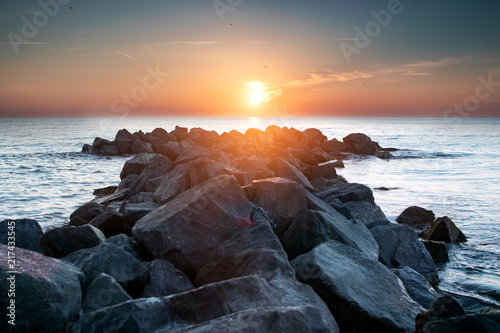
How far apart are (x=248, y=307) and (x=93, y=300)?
1785mm

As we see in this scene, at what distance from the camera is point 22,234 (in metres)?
5.85

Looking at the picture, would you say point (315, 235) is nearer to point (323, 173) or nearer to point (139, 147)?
point (323, 173)

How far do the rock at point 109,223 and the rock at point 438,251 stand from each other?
6.96 m

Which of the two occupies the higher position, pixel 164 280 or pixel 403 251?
pixel 164 280

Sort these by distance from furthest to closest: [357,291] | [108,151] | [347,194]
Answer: [108,151] < [347,194] < [357,291]

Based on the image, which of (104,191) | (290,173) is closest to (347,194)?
(290,173)

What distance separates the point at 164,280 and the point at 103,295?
Result: 958mm

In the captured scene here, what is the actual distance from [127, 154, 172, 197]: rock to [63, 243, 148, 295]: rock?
829cm

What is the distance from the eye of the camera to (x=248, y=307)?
3182 millimetres

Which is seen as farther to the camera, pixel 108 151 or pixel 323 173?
pixel 108 151

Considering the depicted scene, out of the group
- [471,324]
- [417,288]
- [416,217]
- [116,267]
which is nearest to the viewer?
[471,324]

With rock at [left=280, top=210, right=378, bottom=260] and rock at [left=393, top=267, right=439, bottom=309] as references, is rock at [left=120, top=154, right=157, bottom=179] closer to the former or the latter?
rock at [left=280, top=210, right=378, bottom=260]

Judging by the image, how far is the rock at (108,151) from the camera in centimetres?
3219

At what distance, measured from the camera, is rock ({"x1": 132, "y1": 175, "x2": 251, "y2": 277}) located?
17.2 feet
